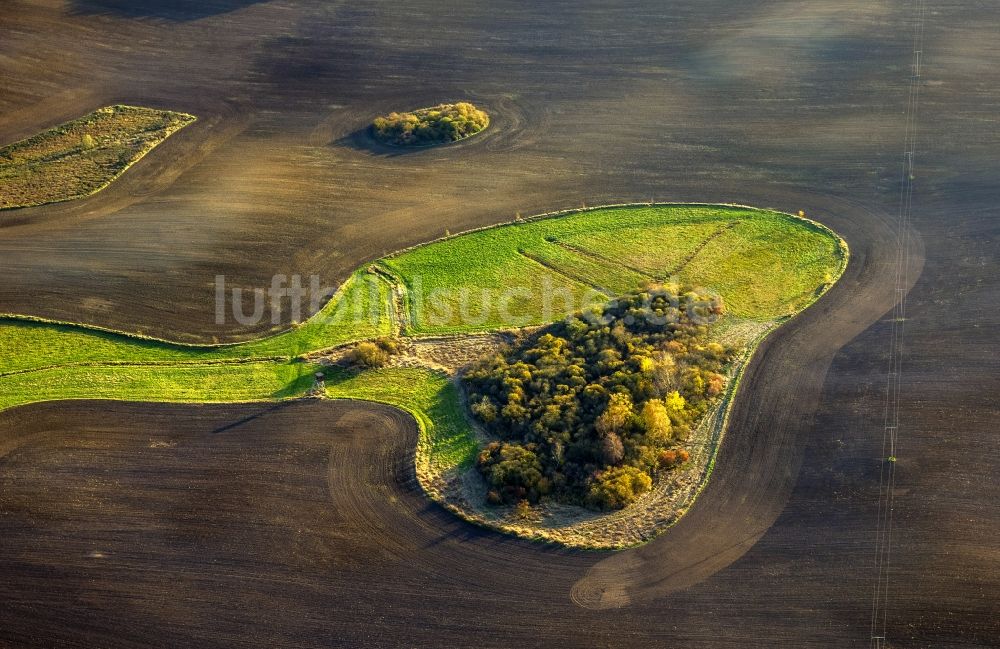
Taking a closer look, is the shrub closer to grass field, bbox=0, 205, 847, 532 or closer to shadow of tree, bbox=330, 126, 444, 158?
grass field, bbox=0, 205, 847, 532

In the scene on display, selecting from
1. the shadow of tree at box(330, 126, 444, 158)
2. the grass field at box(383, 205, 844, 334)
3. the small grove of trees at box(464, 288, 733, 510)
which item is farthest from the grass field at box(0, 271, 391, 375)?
the shadow of tree at box(330, 126, 444, 158)

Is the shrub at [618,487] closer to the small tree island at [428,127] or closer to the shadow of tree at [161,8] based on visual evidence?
the small tree island at [428,127]

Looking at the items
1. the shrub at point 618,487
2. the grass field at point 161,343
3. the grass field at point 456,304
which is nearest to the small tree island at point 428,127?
the grass field at point 456,304

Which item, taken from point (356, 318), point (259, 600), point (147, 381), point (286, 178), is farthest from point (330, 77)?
point (259, 600)

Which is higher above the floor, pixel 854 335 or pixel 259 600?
pixel 854 335

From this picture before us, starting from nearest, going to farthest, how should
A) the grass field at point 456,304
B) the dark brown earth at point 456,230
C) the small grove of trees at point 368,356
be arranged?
the dark brown earth at point 456,230
the grass field at point 456,304
the small grove of trees at point 368,356

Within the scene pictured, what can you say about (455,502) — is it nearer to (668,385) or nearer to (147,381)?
(668,385)

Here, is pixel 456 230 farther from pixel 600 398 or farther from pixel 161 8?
pixel 161 8
